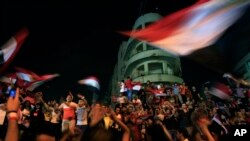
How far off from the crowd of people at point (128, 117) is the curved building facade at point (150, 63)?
62.7 feet

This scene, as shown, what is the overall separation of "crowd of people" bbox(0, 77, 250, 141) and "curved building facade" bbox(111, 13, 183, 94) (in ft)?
62.7

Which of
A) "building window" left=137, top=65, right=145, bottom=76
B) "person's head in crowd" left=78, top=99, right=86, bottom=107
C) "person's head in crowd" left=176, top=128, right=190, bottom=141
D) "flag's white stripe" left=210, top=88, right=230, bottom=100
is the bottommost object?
"person's head in crowd" left=176, top=128, right=190, bottom=141

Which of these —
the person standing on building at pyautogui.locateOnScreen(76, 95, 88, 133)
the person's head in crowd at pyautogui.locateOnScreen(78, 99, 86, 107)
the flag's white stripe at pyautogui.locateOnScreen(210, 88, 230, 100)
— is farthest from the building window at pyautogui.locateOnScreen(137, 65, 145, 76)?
the person standing on building at pyautogui.locateOnScreen(76, 95, 88, 133)

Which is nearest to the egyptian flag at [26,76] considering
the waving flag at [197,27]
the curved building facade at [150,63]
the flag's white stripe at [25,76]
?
the flag's white stripe at [25,76]

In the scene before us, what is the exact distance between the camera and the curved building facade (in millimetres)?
39375

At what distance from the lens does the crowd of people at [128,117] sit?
308 cm

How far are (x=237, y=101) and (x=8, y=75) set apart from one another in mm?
11820

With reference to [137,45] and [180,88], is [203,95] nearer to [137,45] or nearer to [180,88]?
[180,88]

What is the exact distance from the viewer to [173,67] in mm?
42156

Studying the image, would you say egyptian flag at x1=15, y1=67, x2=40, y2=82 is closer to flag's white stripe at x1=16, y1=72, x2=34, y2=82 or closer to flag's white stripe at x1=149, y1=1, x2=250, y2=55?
flag's white stripe at x1=16, y1=72, x2=34, y2=82

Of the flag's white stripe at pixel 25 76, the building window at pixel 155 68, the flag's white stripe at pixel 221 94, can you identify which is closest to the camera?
the flag's white stripe at pixel 25 76

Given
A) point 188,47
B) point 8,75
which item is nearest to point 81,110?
point 188,47

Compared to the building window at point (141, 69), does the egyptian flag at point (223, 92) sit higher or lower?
lower

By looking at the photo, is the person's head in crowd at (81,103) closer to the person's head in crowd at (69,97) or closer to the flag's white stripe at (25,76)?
the person's head in crowd at (69,97)
